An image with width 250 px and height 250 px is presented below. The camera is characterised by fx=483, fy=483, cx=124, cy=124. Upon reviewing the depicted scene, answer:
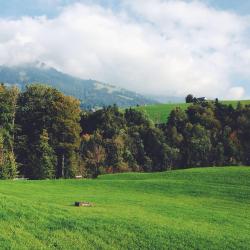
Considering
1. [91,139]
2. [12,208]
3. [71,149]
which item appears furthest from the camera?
[91,139]

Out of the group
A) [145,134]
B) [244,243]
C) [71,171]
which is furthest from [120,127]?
[244,243]

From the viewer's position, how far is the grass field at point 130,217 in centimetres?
2773

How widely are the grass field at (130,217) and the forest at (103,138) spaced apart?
41.9 m

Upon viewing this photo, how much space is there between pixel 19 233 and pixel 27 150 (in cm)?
7792

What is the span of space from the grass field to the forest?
41.9m

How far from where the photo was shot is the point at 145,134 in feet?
423

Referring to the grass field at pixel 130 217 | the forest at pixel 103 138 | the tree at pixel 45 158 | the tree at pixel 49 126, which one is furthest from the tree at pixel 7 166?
the grass field at pixel 130 217

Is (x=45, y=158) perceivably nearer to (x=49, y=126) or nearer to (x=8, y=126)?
(x=49, y=126)

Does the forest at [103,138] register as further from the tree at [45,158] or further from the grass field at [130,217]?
the grass field at [130,217]

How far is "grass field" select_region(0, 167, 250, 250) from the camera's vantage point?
27.7 metres

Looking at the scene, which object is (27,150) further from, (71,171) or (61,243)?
(61,243)

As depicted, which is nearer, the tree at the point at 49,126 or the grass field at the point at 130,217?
the grass field at the point at 130,217

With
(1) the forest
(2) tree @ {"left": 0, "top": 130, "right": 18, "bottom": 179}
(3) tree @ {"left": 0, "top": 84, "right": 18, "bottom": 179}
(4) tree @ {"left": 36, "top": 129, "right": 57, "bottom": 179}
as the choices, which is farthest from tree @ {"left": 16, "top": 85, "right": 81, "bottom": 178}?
(2) tree @ {"left": 0, "top": 130, "right": 18, "bottom": 179}

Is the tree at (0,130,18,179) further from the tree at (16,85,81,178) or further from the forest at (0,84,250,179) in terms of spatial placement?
the tree at (16,85,81,178)
